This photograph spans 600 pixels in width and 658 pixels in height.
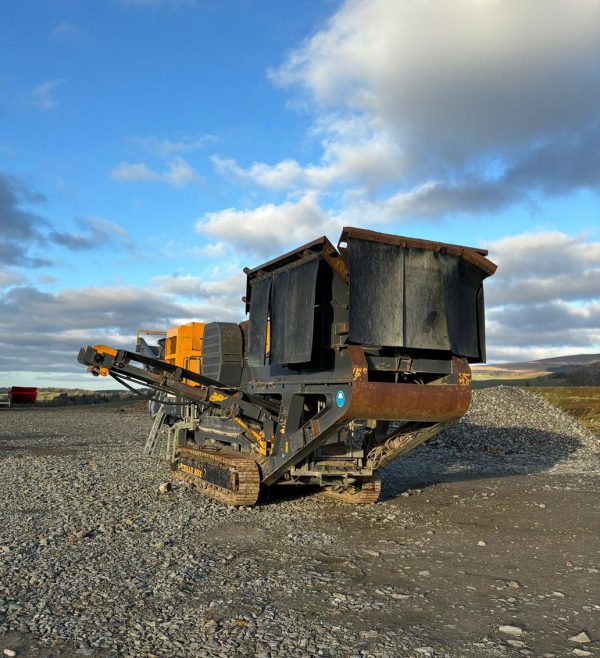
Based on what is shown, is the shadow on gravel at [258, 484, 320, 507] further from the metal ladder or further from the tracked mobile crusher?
the metal ladder

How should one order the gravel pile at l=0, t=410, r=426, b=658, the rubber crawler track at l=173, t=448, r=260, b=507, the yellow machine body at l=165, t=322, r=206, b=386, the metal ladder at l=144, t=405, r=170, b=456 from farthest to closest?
the metal ladder at l=144, t=405, r=170, b=456
the yellow machine body at l=165, t=322, r=206, b=386
the rubber crawler track at l=173, t=448, r=260, b=507
the gravel pile at l=0, t=410, r=426, b=658

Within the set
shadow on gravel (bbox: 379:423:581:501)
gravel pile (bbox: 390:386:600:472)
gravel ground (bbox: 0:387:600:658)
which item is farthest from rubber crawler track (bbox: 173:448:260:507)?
gravel pile (bbox: 390:386:600:472)

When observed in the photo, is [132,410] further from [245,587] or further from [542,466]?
[245,587]

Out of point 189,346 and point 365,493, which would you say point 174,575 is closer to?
point 365,493

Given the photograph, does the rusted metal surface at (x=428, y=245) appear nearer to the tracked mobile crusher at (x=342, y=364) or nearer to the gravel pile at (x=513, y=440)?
the tracked mobile crusher at (x=342, y=364)

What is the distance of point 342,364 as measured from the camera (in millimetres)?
8836

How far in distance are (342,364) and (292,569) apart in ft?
9.39

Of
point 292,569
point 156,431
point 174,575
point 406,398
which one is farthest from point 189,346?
point 174,575

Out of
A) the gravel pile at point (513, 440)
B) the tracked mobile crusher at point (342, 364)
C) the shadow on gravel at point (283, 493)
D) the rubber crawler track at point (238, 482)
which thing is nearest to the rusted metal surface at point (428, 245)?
the tracked mobile crusher at point (342, 364)

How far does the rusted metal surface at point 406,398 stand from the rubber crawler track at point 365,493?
2246 mm

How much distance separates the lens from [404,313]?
903 centimetres

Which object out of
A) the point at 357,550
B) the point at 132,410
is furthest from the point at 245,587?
the point at 132,410

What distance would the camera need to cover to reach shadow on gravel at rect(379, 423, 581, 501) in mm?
15367

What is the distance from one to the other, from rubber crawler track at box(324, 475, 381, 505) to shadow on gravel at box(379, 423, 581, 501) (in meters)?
0.82
